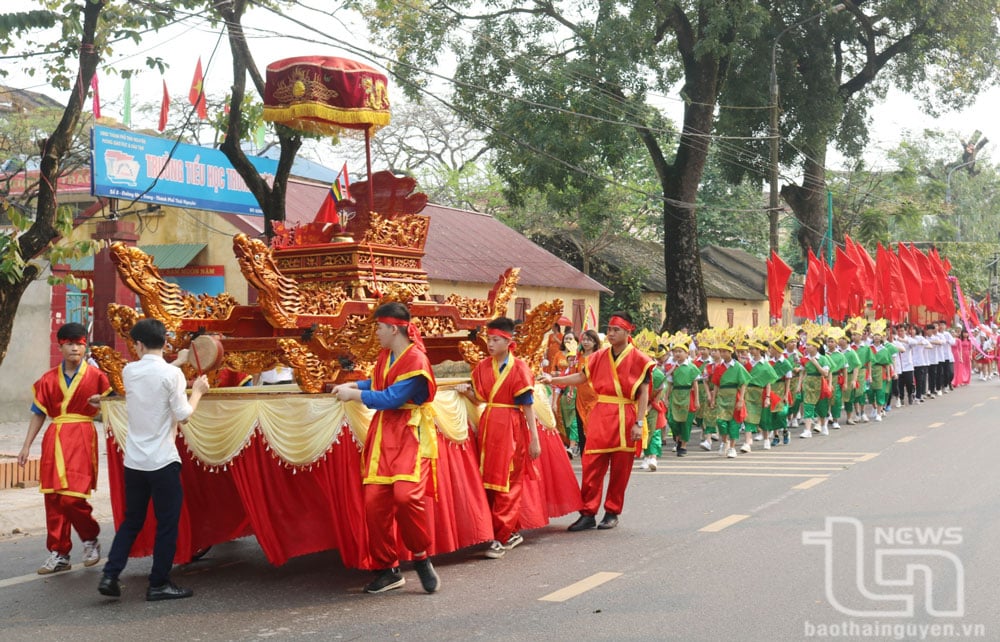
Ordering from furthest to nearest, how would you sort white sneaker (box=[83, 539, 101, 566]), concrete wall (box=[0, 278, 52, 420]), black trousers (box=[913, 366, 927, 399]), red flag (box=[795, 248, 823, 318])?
black trousers (box=[913, 366, 927, 399])
red flag (box=[795, 248, 823, 318])
concrete wall (box=[0, 278, 52, 420])
white sneaker (box=[83, 539, 101, 566])

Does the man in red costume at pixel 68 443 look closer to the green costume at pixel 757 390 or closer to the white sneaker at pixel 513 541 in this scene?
the white sneaker at pixel 513 541

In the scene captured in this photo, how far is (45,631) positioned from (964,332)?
3267 cm

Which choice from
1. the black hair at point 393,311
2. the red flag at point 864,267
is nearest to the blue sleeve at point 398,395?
the black hair at point 393,311

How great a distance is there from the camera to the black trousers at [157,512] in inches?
253

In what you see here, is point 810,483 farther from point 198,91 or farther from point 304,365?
point 198,91

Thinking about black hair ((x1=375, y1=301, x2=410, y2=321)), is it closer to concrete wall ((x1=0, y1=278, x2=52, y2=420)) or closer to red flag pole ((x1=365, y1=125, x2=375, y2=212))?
red flag pole ((x1=365, y1=125, x2=375, y2=212))

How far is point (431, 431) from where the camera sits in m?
6.64

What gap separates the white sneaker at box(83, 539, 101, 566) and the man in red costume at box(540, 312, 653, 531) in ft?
11.9

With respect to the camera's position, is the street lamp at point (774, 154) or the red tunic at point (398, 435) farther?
the street lamp at point (774, 154)

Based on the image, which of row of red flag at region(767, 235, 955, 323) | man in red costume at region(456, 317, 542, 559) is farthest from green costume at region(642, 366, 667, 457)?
row of red flag at region(767, 235, 955, 323)

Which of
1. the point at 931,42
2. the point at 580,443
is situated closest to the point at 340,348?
the point at 580,443

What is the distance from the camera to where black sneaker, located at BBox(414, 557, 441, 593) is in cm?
650

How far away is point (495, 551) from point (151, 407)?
2.68 m

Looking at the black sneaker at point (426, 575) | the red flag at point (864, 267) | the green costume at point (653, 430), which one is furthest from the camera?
the red flag at point (864, 267)
